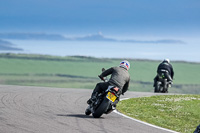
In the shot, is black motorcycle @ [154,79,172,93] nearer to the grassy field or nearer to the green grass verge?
the green grass verge

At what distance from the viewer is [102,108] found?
1560 centimetres

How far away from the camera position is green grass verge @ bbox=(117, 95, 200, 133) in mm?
15625

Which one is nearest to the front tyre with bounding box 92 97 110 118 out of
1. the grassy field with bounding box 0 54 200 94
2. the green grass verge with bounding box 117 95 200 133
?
the green grass verge with bounding box 117 95 200 133

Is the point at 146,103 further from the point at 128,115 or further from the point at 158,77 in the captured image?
the point at 158,77

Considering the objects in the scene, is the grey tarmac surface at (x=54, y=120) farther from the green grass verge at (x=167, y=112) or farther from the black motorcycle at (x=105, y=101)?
the green grass verge at (x=167, y=112)

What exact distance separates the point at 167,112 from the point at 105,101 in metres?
3.59

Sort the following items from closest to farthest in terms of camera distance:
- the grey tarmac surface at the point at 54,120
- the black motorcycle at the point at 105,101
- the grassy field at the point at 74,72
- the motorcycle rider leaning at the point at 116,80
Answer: the grey tarmac surface at the point at 54,120 → the black motorcycle at the point at 105,101 → the motorcycle rider leaning at the point at 116,80 → the grassy field at the point at 74,72

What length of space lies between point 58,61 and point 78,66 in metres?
17.4

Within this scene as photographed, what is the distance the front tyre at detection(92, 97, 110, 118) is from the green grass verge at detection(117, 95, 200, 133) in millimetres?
1346

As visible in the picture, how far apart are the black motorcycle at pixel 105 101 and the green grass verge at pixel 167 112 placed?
1193 mm

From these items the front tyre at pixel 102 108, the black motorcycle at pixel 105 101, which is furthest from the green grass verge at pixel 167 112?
the front tyre at pixel 102 108

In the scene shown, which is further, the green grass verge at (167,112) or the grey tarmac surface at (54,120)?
the green grass verge at (167,112)

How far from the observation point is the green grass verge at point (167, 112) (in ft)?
51.3

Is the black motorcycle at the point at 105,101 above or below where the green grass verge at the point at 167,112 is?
above
